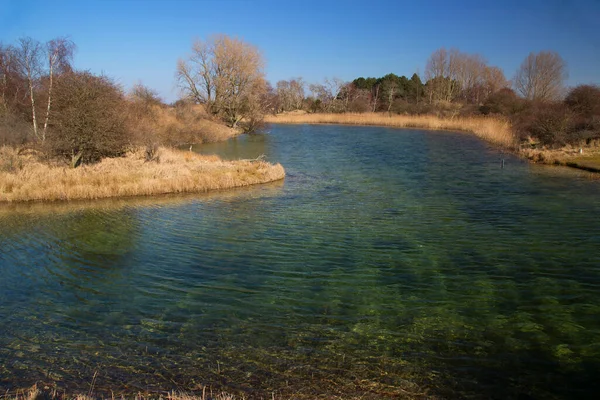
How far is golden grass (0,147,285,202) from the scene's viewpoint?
21.0m

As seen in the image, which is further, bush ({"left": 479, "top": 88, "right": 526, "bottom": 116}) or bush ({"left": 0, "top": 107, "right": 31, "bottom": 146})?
bush ({"left": 479, "top": 88, "right": 526, "bottom": 116})

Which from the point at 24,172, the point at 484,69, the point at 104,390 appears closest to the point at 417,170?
the point at 24,172

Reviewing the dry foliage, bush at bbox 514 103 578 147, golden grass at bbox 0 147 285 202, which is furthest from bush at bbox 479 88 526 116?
golden grass at bbox 0 147 285 202

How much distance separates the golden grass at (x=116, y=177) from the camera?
2103 centimetres

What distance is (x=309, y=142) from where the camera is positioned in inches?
1896

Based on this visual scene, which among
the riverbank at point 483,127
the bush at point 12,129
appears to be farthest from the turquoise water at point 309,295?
the riverbank at point 483,127

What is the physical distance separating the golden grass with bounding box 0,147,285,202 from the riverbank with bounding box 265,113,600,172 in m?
18.8

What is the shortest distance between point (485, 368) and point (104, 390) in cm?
547

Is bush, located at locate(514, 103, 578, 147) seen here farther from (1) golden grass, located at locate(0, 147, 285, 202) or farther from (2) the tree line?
(1) golden grass, located at locate(0, 147, 285, 202)

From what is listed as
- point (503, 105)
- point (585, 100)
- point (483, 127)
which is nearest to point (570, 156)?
point (585, 100)

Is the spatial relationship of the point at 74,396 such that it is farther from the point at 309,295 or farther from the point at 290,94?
the point at 290,94

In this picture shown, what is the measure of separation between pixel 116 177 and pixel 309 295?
1617cm

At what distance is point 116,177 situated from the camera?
893 inches

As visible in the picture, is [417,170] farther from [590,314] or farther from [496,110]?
[496,110]
